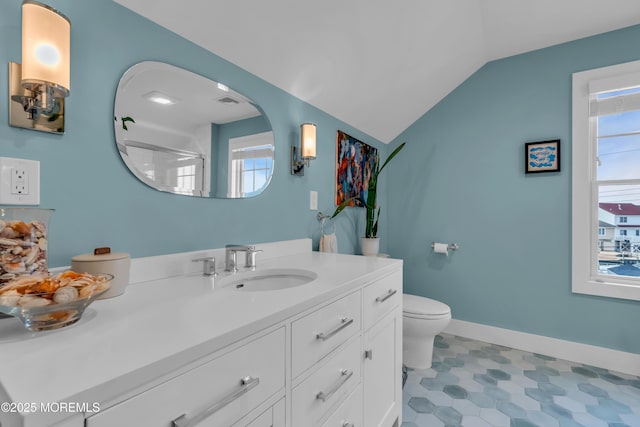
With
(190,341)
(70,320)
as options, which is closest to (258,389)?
(190,341)

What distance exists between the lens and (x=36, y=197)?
85cm

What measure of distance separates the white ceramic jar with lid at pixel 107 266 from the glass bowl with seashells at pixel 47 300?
184mm

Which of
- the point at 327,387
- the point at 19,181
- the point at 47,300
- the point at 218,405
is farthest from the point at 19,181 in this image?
the point at 327,387

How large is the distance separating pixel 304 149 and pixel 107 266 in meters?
1.18

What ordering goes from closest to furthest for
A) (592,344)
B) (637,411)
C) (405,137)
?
1. (637,411)
2. (592,344)
3. (405,137)

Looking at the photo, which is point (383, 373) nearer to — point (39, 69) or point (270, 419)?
point (270, 419)

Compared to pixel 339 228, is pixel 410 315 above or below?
below

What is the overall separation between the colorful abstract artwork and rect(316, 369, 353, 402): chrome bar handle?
1.34 m

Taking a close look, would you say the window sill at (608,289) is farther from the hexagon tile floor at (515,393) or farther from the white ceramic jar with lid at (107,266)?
the white ceramic jar with lid at (107,266)

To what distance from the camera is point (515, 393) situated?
1.83m

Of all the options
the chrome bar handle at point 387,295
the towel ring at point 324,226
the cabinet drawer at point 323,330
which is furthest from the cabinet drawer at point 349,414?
the towel ring at point 324,226

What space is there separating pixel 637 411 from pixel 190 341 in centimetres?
247

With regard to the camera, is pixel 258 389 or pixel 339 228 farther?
pixel 339 228

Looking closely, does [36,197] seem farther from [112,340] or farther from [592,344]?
[592,344]
